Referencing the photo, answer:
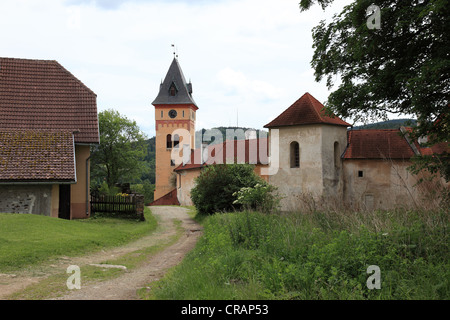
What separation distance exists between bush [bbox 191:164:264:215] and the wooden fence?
3.53m

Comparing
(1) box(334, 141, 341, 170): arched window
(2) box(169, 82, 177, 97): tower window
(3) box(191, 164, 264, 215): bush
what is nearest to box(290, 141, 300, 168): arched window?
(1) box(334, 141, 341, 170): arched window

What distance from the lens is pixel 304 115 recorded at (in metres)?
28.3

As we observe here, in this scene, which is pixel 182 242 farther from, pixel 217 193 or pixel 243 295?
pixel 243 295

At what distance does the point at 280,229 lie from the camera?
9.28m

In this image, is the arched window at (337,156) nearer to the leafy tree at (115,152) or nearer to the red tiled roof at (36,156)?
the red tiled roof at (36,156)

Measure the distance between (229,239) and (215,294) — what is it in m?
3.99

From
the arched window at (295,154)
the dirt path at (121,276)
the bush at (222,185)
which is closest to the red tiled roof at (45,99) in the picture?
the bush at (222,185)

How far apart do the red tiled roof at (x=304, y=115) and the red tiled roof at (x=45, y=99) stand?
1255cm

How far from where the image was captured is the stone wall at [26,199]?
1844cm

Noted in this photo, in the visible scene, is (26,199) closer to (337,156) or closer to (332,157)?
(332,157)

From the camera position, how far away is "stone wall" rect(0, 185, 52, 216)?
18.4 meters

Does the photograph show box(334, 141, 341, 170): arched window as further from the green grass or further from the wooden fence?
the green grass

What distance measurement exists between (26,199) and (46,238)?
6.62m
